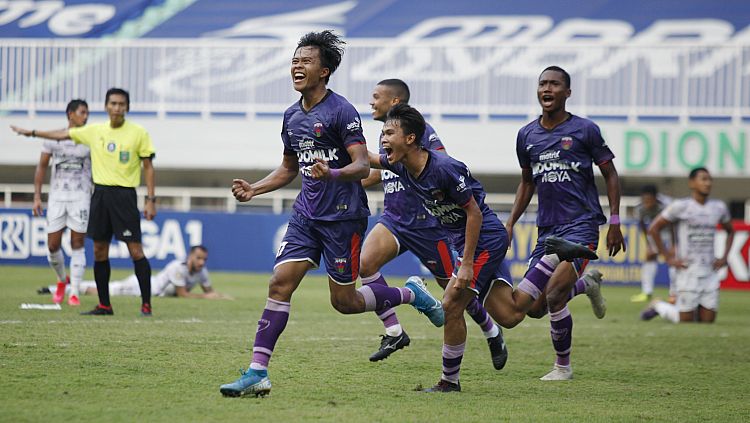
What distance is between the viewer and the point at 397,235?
9.79m

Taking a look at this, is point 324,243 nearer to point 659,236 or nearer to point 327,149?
point 327,149

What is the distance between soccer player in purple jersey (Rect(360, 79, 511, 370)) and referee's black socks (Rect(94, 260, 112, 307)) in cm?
359

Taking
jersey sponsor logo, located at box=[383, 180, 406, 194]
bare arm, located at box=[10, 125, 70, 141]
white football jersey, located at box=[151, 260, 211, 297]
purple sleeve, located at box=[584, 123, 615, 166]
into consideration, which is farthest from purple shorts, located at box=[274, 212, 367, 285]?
white football jersey, located at box=[151, 260, 211, 297]

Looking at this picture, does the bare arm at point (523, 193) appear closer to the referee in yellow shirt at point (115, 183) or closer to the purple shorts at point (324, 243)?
the purple shorts at point (324, 243)

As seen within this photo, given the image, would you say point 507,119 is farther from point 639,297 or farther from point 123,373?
point 123,373

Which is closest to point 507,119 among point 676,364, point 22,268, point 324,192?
point 22,268

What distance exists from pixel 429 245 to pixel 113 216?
4099 mm

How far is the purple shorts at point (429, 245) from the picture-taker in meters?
8.93

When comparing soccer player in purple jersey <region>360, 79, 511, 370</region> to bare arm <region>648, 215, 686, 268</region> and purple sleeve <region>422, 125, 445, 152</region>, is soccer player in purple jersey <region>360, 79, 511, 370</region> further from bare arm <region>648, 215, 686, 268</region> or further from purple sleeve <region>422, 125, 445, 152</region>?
bare arm <region>648, 215, 686, 268</region>

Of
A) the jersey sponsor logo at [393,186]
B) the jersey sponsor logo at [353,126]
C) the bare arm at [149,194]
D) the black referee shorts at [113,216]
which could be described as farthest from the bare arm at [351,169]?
the black referee shorts at [113,216]

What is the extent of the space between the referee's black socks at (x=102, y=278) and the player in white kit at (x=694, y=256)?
7092 millimetres

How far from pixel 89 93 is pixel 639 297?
44.6 ft

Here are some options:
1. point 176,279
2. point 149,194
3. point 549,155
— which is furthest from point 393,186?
point 176,279

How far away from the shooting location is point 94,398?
638 centimetres
